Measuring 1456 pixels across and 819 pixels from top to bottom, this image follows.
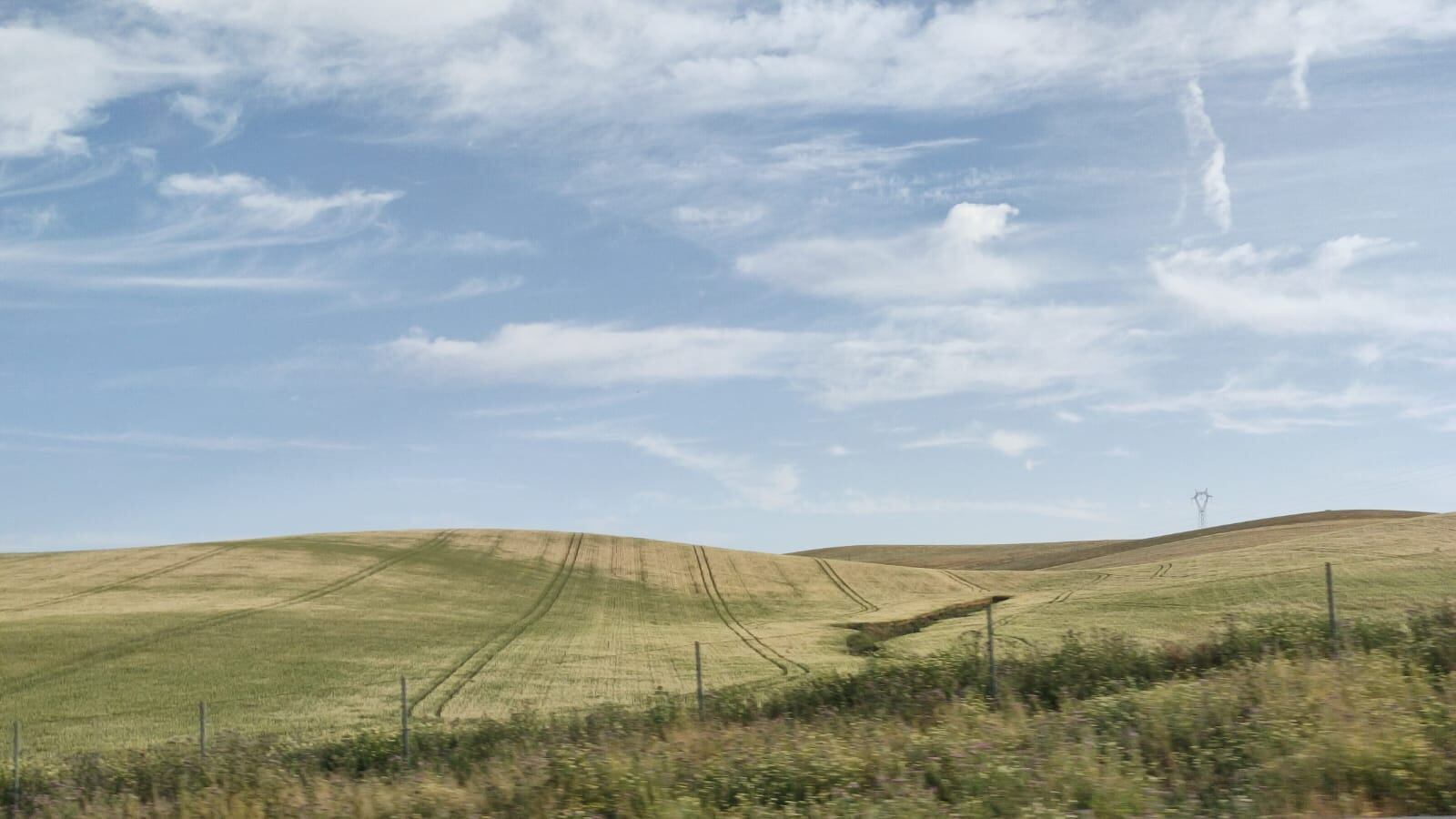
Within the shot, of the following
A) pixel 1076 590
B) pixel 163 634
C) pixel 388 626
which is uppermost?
pixel 163 634

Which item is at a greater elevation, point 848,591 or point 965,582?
point 848,591

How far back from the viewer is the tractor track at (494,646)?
91.1 ft

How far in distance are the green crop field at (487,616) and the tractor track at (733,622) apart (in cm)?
16

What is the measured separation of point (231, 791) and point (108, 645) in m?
25.7

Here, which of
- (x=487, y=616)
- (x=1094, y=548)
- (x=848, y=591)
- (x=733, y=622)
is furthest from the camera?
(x=1094, y=548)

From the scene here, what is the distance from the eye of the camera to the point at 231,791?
1316cm

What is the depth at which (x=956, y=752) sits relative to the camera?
10133mm

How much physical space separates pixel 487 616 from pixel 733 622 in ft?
32.5

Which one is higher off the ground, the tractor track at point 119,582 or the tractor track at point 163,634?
the tractor track at point 119,582

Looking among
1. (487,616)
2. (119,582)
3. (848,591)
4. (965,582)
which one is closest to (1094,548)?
(965,582)

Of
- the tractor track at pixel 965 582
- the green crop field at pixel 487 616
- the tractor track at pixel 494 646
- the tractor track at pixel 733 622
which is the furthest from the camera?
the tractor track at pixel 965 582

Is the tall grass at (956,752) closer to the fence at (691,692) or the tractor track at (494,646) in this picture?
the fence at (691,692)

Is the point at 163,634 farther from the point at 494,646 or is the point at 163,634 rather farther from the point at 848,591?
the point at 848,591

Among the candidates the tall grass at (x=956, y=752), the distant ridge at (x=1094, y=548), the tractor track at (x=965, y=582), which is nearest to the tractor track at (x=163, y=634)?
the tall grass at (x=956, y=752)
